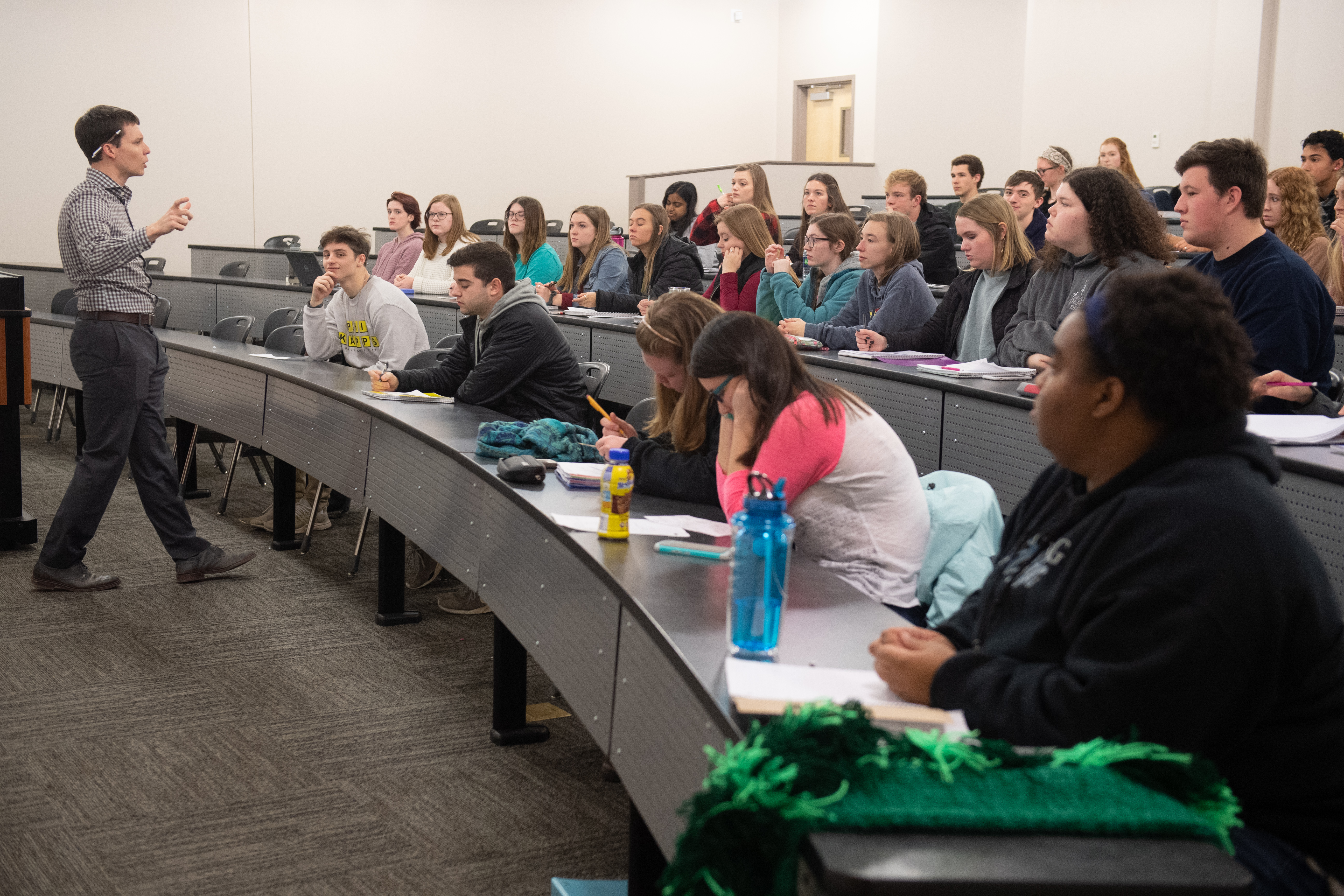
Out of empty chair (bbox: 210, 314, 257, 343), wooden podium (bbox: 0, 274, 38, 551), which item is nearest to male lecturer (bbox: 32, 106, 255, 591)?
wooden podium (bbox: 0, 274, 38, 551)

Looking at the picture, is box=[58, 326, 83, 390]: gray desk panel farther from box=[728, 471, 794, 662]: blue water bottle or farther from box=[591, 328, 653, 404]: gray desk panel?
box=[728, 471, 794, 662]: blue water bottle

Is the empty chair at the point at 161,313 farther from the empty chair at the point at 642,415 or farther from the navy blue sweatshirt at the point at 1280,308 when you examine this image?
the navy blue sweatshirt at the point at 1280,308

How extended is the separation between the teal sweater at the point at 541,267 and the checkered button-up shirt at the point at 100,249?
2977 millimetres

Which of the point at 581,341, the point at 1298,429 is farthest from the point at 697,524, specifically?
the point at 581,341

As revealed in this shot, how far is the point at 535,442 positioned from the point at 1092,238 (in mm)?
1587

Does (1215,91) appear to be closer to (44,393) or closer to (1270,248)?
(1270,248)

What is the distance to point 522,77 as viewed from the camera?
1301cm

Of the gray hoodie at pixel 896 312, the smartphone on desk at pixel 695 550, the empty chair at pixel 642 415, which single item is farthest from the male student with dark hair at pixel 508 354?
the smartphone on desk at pixel 695 550

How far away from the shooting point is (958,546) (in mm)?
2203

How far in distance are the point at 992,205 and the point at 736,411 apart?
6.82ft

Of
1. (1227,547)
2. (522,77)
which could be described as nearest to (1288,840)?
(1227,547)

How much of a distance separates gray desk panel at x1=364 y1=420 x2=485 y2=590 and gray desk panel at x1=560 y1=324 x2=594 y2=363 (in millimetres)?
1939

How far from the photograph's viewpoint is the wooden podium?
4273mm

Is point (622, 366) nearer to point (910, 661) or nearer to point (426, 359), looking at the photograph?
point (426, 359)
